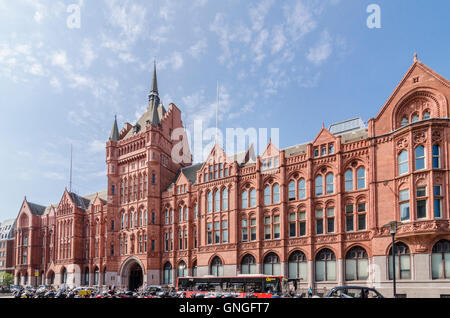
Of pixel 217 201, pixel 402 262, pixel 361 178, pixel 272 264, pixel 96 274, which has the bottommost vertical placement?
pixel 96 274

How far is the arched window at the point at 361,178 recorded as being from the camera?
42.4 metres

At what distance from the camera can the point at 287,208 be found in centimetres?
4756

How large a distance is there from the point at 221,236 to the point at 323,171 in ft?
55.8

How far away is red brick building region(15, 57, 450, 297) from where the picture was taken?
3678cm

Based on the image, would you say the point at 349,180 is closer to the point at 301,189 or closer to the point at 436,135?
the point at 301,189

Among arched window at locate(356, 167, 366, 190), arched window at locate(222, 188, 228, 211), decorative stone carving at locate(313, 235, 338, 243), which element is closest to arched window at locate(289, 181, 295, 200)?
decorative stone carving at locate(313, 235, 338, 243)

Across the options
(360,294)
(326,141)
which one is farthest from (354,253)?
(360,294)

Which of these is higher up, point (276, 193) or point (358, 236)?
point (276, 193)

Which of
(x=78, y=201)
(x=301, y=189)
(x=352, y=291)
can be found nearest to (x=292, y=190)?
(x=301, y=189)

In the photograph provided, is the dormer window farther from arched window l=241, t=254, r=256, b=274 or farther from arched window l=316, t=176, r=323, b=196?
arched window l=241, t=254, r=256, b=274

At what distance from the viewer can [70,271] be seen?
72562mm

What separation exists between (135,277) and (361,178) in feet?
137

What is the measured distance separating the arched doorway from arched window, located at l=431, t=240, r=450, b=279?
147 ft
